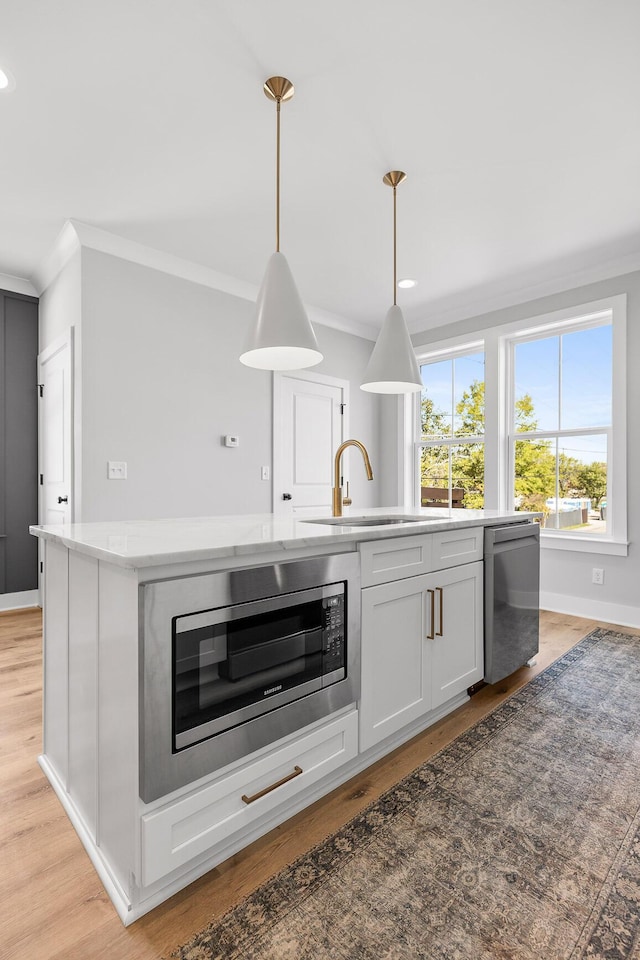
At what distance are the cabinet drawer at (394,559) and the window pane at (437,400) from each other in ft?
10.6

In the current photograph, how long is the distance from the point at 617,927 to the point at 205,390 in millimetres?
3558

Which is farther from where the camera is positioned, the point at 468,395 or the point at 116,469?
the point at 468,395

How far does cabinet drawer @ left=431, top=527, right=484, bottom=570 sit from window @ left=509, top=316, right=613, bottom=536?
6.90 ft

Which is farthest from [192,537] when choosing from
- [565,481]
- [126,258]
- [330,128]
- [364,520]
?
[565,481]

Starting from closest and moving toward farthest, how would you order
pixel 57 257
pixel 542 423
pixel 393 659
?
pixel 393 659 → pixel 57 257 → pixel 542 423

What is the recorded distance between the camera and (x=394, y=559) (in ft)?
6.09

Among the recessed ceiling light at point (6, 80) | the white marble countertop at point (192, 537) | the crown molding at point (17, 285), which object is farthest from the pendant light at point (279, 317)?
the crown molding at point (17, 285)

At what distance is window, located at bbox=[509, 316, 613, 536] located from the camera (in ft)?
12.8

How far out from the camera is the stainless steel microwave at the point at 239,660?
1158 mm

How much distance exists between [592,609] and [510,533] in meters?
1.92

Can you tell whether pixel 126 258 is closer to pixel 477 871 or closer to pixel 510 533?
pixel 510 533

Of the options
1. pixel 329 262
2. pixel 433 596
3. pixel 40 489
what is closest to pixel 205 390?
pixel 329 262

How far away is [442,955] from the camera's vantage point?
3.63 feet

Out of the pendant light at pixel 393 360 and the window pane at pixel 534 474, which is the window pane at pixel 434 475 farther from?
the pendant light at pixel 393 360
